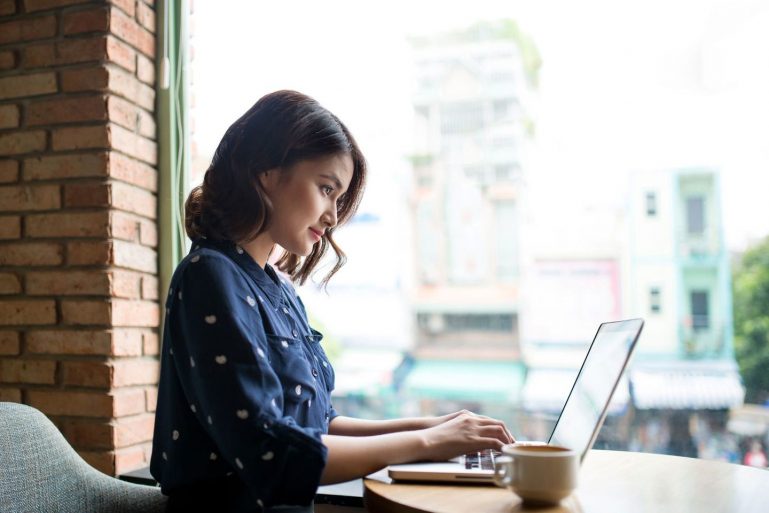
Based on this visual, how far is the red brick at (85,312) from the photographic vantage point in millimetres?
1606

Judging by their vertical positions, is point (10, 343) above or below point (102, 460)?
above

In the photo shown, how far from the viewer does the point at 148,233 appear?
5.74ft

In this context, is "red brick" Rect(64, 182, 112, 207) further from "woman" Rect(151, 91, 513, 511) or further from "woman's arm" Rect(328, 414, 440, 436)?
"woman's arm" Rect(328, 414, 440, 436)

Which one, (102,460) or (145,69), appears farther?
(145,69)

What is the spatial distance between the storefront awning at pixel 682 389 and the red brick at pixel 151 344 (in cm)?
147

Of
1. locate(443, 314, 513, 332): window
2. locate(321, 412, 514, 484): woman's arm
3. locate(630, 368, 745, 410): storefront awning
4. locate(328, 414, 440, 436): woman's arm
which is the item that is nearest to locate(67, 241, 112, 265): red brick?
locate(328, 414, 440, 436): woman's arm

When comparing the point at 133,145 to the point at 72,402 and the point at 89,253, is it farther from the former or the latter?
the point at 72,402

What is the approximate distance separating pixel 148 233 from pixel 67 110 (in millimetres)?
354

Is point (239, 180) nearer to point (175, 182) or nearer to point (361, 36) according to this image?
point (175, 182)

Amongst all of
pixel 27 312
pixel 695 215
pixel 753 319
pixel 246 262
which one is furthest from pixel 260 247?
pixel 695 215

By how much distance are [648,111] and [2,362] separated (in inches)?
90.5

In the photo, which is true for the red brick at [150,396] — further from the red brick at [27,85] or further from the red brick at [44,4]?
the red brick at [44,4]

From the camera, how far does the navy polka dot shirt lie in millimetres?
898

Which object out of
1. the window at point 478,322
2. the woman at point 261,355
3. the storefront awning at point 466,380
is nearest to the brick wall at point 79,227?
the woman at point 261,355
